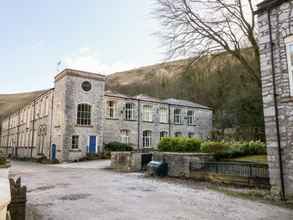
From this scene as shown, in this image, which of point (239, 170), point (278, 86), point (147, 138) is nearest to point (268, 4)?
point (278, 86)

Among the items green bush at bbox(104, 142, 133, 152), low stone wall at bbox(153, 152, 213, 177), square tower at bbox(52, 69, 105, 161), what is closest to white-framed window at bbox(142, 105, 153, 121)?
green bush at bbox(104, 142, 133, 152)

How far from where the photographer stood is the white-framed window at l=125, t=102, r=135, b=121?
27295mm

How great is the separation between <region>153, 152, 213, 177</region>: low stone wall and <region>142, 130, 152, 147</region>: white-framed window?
14608 mm

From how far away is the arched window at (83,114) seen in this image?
2372 centimetres

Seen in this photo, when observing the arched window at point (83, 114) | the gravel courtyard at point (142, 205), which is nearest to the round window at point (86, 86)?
the arched window at point (83, 114)

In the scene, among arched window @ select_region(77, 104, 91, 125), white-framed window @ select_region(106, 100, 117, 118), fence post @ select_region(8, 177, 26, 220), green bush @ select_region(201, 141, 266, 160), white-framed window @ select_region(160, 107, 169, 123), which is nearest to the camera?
fence post @ select_region(8, 177, 26, 220)

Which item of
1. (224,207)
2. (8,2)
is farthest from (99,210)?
(8,2)

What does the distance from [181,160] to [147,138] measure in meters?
16.2

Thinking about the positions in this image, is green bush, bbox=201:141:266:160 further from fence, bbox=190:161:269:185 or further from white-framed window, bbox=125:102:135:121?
white-framed window, bbox=125:102:135:121

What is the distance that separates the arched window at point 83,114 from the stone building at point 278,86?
19.0 meters

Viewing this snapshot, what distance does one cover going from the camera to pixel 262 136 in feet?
77.3

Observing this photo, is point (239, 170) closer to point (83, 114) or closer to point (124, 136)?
point (83, 114)

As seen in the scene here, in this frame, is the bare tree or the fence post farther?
the bare tree

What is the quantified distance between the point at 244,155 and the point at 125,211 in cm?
981
